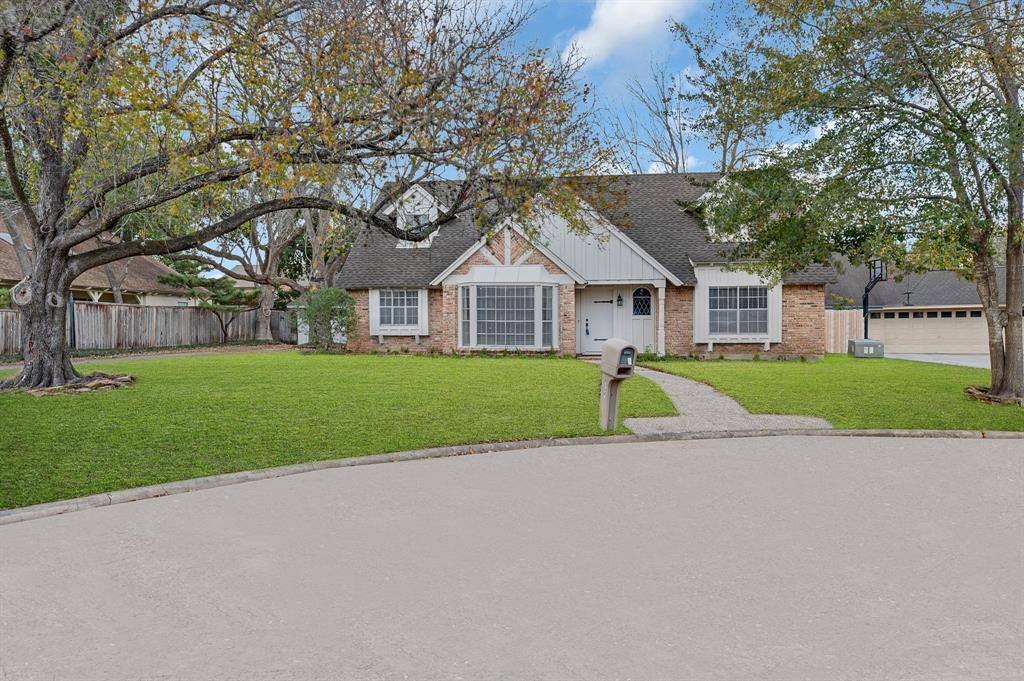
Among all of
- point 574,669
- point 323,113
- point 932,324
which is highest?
point 323,113

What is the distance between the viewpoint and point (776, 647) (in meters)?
3.18

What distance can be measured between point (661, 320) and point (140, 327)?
19.6 m

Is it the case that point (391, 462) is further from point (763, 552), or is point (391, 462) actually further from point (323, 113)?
point (323, 113)

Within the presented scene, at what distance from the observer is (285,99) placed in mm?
10609

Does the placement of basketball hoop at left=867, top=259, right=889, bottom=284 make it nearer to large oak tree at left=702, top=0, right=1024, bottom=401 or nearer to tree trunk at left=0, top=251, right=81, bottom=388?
large oak tree at left=702, top=0, right=1024, bottom=401

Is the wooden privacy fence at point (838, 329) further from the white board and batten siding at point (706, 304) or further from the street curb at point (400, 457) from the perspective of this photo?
the street curb at point (400, 457)

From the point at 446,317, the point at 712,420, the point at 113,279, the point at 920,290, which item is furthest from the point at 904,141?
the point at 113,279

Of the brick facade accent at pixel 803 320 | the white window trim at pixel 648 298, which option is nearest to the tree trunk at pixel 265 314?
the white window trim at pixel 648 298

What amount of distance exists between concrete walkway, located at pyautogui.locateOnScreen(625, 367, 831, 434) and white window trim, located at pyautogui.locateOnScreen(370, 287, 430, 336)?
11831 millimetres

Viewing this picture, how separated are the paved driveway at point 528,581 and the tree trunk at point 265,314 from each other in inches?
1184

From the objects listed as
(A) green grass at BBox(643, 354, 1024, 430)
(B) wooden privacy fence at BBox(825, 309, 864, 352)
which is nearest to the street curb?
(A) green grass at BBox(643, 354, 1024, 430)

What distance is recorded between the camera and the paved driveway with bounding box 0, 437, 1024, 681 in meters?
3.08

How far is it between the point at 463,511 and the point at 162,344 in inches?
1059

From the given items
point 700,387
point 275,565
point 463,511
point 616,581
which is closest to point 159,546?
point 275,565
